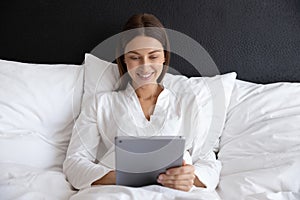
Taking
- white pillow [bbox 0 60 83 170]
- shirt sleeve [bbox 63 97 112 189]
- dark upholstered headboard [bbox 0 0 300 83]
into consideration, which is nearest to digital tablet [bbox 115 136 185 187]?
shirt sleeve [bbox 63 97 112 189]

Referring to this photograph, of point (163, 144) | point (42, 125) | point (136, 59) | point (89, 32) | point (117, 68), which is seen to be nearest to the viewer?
point (163, 144)

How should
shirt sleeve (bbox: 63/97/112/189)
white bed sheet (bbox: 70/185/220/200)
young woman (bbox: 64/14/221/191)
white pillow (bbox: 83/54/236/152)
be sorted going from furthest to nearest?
white pillow (bbox: 83/54/236/152) < young woman (bbox: 64/14/221/191) < shirt sleeve (bbox: 63/97/112/189) < white bed sheet (bbox: 70/185/220/200)

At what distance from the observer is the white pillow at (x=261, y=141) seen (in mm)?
1348

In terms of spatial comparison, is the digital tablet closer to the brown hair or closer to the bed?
the bed

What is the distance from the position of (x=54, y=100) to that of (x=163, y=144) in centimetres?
62

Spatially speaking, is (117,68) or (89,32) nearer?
(117,68)

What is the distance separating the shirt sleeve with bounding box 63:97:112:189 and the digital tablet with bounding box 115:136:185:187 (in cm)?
→ 13

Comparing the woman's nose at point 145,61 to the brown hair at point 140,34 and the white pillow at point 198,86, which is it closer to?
the brown hair at point 140,34

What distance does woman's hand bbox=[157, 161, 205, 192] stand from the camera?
1.22m

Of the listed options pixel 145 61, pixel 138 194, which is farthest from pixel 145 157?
pixel 145 61

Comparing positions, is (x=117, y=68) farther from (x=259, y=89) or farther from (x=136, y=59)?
(x=259, y=89)

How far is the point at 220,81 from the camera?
5.58 feet

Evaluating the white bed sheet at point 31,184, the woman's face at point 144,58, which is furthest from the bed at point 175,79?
the woman's face at point 144,58

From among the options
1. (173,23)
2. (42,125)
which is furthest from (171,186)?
(173,23)
